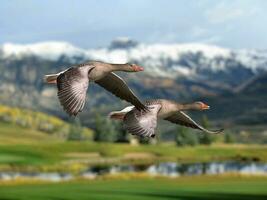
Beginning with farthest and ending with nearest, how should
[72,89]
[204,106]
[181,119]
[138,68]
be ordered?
[181,119]
[204,106]
[138,68]
[72,89]

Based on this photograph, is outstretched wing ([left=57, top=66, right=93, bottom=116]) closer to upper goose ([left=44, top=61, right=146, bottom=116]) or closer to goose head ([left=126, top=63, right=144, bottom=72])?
upper goose ([left=44, top=61, right=146, bottom=116])

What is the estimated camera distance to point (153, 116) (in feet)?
11.9

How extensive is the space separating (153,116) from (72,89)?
0.51 m

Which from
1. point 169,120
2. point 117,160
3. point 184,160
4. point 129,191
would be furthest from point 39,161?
point 169,120

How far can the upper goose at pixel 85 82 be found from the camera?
3.36 metres

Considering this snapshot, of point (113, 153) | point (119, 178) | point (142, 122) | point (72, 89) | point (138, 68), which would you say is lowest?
point (119, 178)

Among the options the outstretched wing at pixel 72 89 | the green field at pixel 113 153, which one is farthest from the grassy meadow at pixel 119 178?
the outstretched wing at pixel 72 89

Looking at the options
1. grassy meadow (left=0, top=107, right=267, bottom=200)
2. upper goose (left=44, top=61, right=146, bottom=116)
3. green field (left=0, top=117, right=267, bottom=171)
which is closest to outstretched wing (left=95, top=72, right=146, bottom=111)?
upper goose (left=44, top=61, right=146, bottom=116)

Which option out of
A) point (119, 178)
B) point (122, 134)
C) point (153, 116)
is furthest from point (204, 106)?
point (119, 178)

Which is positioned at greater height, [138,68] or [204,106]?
[138,68]

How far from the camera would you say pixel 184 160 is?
364 ft

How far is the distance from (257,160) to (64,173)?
150 ft

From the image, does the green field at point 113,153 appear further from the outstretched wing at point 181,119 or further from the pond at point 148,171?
the outstretched wing at point 181,119

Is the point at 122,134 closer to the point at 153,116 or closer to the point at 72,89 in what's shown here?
the point at 153,116
